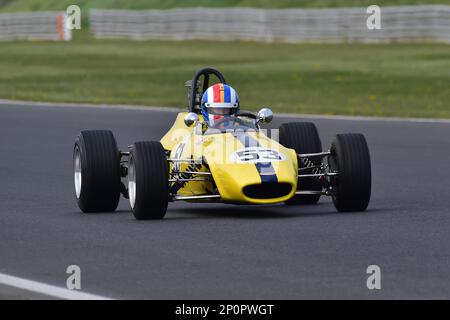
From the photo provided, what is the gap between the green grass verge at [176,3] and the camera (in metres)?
56.0

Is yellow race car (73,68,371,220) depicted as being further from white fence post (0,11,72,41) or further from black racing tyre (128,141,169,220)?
white fence post (0,11,72,41)

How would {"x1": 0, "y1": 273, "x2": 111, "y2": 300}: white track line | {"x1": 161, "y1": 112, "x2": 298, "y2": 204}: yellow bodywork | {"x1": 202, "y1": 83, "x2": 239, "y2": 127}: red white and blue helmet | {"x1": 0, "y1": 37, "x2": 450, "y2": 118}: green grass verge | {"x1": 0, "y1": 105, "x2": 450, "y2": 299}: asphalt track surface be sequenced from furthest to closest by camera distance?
{"x1": 0, "y1": 37, "x2": 450, "y2": 118}: green grass verge
{"x1": 202, "y1": 83, "x2": 239, "y2": 127}: red white and blue helmet
{"x1": 161, "y1": 112, "x2": 298, "y2": 204}: yellow bodywork
{"x1": 0, "y1": 105, "x2": 450, "y2": 299}: asphalt track surface
{"x1": 0, "y1": 273, "x2": 111, "y2": 300}: white track line

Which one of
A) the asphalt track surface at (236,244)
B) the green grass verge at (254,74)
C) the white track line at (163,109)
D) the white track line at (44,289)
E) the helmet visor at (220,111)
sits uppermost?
the green grass verge at (254,74)

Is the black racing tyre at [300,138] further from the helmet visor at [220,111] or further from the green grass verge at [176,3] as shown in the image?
the green grass verge at [176,3]

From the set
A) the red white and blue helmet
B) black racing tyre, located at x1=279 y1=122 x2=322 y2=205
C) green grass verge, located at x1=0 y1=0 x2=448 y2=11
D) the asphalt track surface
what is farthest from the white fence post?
the red white and blue helmet

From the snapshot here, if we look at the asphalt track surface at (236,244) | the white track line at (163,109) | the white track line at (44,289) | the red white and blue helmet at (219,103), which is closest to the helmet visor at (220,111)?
the red white and blue helmet at (219,103)

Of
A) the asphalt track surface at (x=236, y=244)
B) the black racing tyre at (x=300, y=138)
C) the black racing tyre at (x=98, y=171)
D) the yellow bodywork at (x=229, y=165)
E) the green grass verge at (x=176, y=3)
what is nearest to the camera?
the asphalt track surface at (x=236, y=244)

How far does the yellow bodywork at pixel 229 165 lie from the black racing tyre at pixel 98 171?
0.59m

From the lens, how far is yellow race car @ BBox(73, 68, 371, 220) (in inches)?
493

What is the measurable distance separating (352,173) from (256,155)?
0.96m

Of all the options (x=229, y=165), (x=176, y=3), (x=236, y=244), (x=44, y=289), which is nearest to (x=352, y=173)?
(x=229, y=165)

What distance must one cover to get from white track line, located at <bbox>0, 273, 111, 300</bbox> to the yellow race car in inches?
124

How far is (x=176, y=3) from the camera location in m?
67.3

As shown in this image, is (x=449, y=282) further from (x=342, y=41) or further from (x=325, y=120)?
(x=342, y=41)
